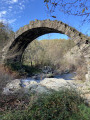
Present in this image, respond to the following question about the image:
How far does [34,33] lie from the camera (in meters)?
8.07

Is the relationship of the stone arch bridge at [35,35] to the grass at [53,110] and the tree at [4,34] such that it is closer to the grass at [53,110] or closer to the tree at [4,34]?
the tree at [4,34]

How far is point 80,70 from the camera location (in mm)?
7758

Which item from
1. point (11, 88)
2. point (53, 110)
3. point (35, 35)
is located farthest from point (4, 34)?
point (53, 110)

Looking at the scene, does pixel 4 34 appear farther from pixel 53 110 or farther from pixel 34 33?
pixel 53 110

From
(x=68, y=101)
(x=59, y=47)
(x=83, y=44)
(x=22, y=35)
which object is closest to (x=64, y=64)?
(x=59, y=47)

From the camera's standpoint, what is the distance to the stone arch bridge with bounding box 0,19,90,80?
552cm

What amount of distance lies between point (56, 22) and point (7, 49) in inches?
176

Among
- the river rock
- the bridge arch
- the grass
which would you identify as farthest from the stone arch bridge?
the river rock

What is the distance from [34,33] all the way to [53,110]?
649cm

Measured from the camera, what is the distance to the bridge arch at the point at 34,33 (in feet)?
18.6

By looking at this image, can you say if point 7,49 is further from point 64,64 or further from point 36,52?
point 64,64

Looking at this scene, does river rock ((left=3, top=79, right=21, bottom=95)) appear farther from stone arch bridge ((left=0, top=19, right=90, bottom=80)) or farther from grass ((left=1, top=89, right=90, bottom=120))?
stone arch bridge ((left=0, top=19, right=90, bottom=80))

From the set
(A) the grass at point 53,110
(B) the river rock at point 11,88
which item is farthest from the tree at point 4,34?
(A) the grass at point 53,110

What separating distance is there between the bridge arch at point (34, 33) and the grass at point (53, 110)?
351cm
